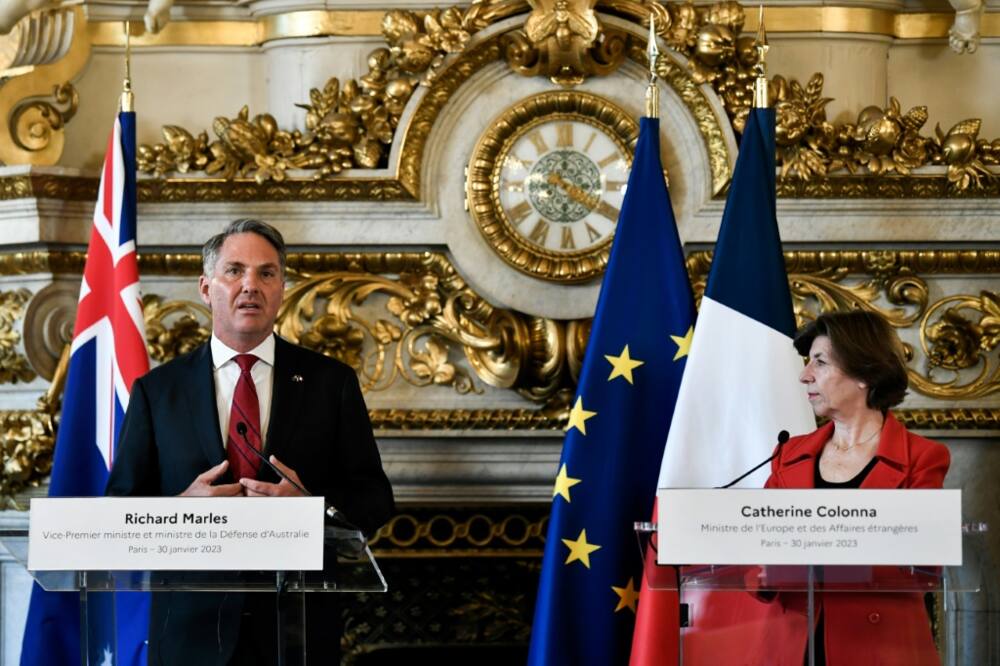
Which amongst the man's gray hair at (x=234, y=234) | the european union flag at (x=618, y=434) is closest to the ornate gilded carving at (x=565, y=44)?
the european union flag at (x=618, y=434)

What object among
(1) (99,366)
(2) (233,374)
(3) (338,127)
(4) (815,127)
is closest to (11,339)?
(1) (99,366)

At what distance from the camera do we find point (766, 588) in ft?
10.3

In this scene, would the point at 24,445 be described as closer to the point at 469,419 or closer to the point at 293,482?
the point at 469,419

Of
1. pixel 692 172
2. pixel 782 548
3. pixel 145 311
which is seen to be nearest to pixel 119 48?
pixel 145 311

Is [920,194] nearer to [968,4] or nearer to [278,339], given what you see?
[968,4]

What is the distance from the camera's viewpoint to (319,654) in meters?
3.61

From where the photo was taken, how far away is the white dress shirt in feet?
12.1

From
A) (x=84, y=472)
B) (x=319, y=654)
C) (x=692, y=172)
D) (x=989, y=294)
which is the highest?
(x=692, y=172)

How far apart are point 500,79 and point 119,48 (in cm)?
110

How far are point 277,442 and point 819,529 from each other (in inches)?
44.9

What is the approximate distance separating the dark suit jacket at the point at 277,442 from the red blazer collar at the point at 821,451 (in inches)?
31.2

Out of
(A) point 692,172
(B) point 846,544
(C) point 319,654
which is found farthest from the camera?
(A) point 692,172

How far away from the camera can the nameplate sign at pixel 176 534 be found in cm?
304

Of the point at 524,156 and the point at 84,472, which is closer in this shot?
Answer: the point at 84,472
